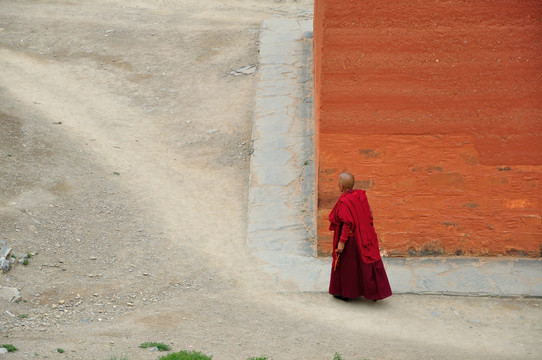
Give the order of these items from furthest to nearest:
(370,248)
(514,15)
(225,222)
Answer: (225,222) → (514,15) → (370,248)

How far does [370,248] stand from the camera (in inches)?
284

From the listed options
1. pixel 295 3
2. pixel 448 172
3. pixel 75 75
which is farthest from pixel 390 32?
pixel 295 3

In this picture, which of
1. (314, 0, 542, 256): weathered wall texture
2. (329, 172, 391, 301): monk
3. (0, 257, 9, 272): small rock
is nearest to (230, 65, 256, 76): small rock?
(314, 0, 542, 256): weathered wall texture

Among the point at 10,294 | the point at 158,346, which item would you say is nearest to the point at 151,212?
the point at 10,294

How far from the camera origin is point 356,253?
7.25 meters

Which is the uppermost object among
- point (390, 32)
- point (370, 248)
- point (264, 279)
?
point (390, 32)

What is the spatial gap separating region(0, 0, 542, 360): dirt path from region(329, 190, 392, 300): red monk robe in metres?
0.21

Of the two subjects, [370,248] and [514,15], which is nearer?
[370,248]

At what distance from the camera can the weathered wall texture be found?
26.0ft

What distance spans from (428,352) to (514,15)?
3894 mm

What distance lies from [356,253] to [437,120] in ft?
6.41

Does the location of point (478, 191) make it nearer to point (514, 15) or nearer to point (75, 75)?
point (514, 15)

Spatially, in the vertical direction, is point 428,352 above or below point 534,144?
below

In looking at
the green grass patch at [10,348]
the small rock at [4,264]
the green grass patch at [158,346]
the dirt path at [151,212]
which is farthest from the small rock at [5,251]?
the green grass patch at [158,346]
